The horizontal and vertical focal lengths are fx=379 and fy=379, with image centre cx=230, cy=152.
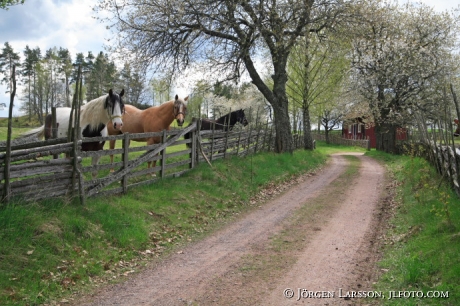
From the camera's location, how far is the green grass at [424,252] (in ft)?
16.4

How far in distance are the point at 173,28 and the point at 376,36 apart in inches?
617

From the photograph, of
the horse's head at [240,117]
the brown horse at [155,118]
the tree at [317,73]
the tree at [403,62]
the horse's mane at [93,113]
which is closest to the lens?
the horse's mane at [93,113]

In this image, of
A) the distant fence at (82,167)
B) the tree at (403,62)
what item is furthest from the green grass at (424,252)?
the tree at (403,62)

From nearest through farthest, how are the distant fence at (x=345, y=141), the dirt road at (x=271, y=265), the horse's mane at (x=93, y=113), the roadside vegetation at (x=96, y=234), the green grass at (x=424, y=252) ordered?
the green grass at (x=424, y=252) < the dirt road at (x=271, y=265) < the roadside vegetation at (x=96, y=234) < the horse's mane at (x=93, y=113) < the distant fence at (x=345, y=141)

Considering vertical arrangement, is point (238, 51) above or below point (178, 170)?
above

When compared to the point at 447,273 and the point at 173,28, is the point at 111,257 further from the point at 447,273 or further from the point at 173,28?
the point at 173,28

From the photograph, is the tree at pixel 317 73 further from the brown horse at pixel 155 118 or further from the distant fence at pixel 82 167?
the brown horse at pixel 155 118

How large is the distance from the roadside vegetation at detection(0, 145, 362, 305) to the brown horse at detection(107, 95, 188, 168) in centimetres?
221

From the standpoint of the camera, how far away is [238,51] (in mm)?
17688

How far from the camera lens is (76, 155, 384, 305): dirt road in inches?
205

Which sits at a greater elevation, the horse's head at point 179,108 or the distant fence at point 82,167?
the horse's head at point 179,108

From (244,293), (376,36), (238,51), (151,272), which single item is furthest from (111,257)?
(376,36)

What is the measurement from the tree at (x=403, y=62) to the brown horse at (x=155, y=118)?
17.2 meters

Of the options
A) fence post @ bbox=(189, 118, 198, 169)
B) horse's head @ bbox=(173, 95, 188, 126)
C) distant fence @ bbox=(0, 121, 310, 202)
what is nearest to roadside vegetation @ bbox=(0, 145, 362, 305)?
distant fence @ bbox=(0, 121, 310, 202)
